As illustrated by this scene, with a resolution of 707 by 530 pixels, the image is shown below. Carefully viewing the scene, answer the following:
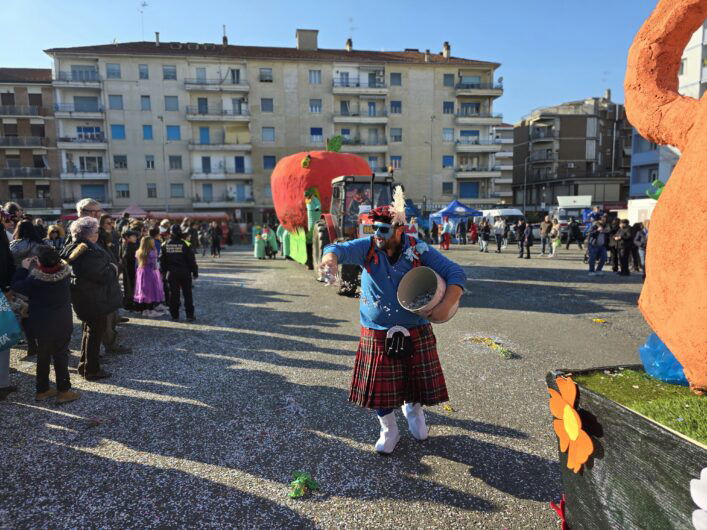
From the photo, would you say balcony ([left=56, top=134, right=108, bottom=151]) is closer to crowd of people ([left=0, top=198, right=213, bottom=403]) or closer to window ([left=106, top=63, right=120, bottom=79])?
window ([left=106, top=63, right=120, bottom=79])

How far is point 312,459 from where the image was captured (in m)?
3.28

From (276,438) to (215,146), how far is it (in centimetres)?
3818

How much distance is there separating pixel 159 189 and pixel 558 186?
39.7m

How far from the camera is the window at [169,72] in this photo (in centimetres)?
3769

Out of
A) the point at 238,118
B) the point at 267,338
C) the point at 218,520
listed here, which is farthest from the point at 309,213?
the point at 238,118

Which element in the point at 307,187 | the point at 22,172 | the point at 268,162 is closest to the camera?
the point at 307,187

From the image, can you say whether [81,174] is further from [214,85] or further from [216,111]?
[214,85]

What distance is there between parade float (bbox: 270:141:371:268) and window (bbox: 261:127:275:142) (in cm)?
2648

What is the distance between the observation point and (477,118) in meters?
41.6

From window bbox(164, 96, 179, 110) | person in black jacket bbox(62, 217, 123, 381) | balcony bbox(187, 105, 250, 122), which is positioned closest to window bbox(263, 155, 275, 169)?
balcony bbox(187, 105, 250, 122)

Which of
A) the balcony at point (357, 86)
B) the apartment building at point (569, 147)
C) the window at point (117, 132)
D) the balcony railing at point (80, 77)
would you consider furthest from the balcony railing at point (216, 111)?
the apartment building at point (569, 147)

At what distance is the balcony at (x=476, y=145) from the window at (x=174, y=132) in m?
24.5

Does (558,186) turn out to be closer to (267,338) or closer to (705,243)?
(267,338)

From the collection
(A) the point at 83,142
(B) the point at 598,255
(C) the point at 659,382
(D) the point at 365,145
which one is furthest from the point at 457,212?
(A) the point at 83,142
